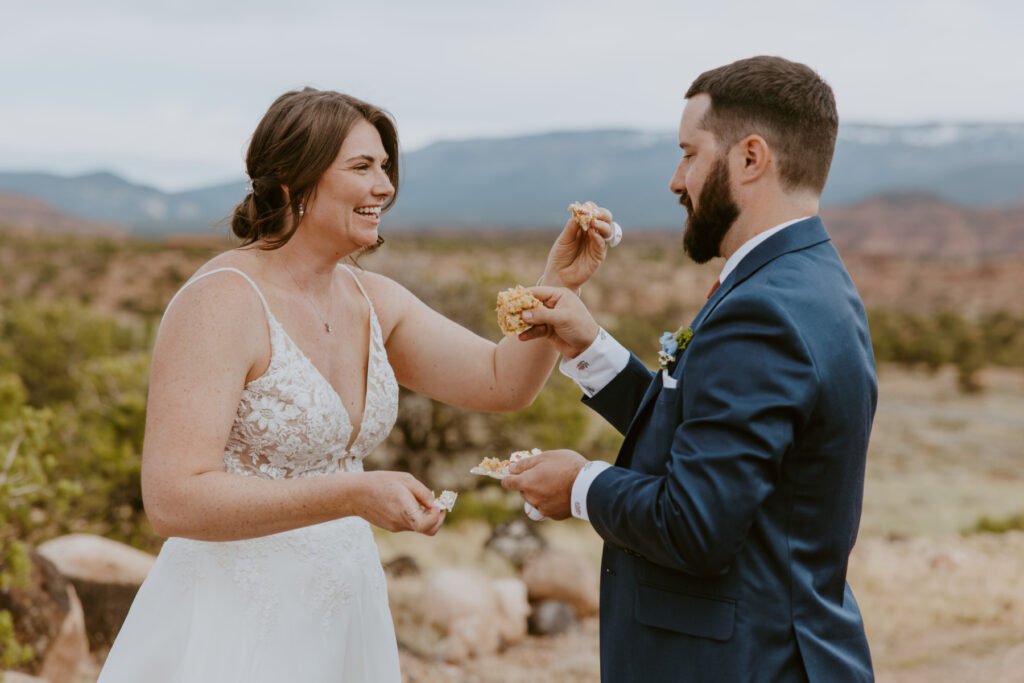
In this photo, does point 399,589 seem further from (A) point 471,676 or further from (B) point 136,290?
(B) point 136,290

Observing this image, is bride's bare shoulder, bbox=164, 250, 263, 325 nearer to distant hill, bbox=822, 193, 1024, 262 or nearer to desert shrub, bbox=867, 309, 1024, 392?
desert shrub, bbox=867, 309, 1024, 392

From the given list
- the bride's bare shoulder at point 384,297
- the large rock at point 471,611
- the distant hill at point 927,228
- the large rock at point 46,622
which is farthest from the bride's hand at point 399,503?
the distant hill at point 927,228

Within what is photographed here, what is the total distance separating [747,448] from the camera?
2100mm

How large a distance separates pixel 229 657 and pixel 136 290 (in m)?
41.8

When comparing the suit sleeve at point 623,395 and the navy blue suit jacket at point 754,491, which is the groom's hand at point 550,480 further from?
the suit sleeve at point 623,395

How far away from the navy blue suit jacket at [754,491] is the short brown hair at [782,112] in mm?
178

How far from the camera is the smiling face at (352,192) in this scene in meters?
3.07

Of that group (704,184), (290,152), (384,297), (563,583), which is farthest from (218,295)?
(563,583)

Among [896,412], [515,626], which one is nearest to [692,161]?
[515,626]

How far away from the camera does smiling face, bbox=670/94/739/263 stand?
8.18 ft

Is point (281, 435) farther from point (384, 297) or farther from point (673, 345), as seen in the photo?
point (673, 345)

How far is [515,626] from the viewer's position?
296 inches

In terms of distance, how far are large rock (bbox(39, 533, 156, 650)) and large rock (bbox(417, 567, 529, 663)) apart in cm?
230

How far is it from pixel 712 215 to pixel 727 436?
0.71 meters
